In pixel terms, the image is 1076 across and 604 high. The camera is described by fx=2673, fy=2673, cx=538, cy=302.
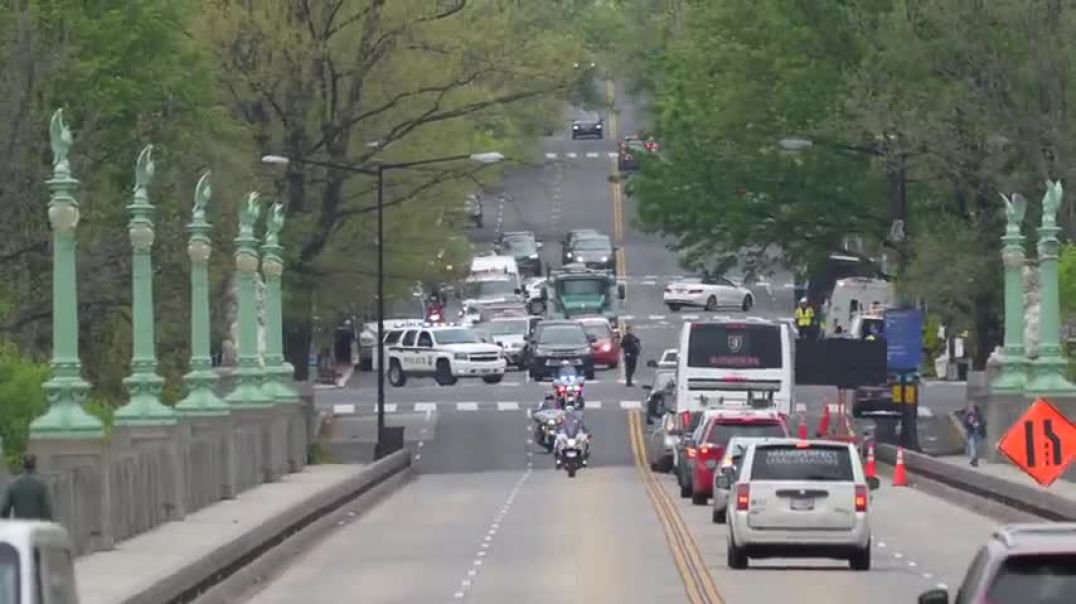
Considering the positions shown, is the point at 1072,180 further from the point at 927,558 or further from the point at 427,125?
the point at 927,558

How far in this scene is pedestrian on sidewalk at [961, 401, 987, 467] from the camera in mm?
54531

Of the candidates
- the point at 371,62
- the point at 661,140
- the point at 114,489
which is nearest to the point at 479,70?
the point at 371,62

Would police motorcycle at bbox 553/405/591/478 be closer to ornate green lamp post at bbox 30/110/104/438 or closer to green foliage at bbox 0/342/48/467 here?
green foliage at bbox 0/342/48/467

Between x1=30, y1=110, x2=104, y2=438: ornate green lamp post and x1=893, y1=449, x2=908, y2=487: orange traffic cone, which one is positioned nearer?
x1=30, y1=110, x2=104, y2=438: ornate green lamp post

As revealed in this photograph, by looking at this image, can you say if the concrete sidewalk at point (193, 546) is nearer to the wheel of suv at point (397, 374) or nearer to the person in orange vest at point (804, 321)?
the wheel of suv at point (397, 374)

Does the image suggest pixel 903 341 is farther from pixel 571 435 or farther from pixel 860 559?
pixel 860 559

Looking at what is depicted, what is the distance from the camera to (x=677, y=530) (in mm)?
39656

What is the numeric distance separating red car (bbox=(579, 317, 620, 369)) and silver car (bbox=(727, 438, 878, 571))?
182 ft

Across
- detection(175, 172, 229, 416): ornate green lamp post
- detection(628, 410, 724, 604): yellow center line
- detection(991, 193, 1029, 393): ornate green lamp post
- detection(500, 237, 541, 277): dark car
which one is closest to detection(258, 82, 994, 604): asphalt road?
detection(628, 410, 724, 604): yellow center line

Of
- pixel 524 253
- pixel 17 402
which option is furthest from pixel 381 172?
pixel 524 253

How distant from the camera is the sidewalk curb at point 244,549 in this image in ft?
80.7

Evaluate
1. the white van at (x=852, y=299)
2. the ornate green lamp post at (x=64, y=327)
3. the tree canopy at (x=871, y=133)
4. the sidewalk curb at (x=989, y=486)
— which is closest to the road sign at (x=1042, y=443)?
the sidewalk curb at (x=989, y=486)

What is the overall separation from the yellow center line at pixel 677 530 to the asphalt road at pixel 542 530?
5cm

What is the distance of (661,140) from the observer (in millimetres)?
91312
